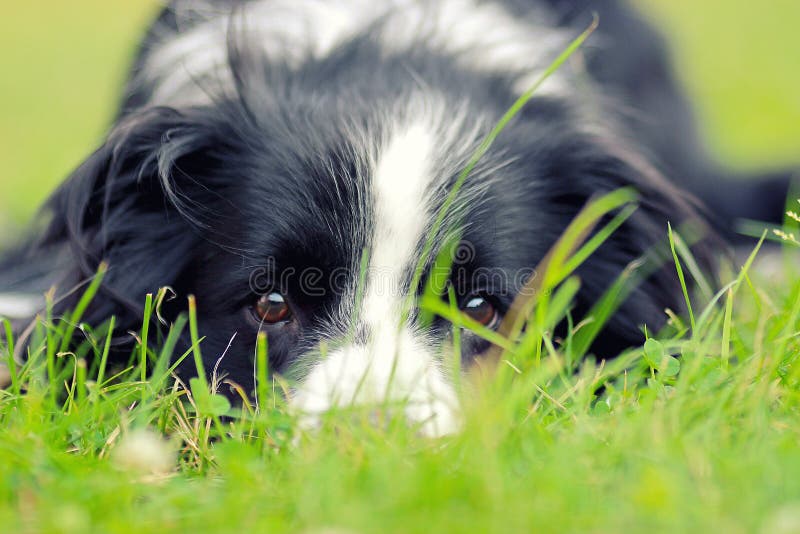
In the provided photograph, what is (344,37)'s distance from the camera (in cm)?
254

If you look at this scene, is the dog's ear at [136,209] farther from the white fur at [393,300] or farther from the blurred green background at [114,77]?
the blurred green background at [114,77]

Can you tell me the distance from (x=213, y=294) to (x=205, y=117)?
442 mm

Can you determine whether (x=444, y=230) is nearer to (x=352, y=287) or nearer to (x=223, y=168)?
(x=352, y=287)

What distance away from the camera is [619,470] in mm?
1366

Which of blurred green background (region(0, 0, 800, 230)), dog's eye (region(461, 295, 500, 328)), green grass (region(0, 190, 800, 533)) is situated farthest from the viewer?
blurred green background (region(0, 0, 800, 230))

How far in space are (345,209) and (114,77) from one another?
2.04 m

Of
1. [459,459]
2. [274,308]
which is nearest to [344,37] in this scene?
[274,308]

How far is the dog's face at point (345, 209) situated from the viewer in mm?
1974

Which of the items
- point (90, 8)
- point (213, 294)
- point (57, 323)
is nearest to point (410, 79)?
point (213, 294)

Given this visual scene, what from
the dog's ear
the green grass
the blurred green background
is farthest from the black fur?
the blurred green background

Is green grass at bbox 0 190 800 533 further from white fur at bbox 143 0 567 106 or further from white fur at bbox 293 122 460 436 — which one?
white fur at bbox 143 0 567 106

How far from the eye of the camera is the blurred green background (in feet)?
13.5

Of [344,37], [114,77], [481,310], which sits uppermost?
[344,37]

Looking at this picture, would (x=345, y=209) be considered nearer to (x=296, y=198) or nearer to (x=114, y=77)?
(x=296, y=198)
